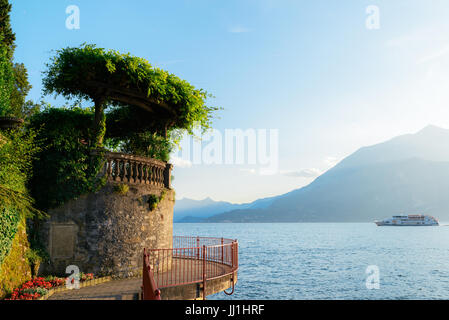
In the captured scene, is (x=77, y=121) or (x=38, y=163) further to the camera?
(x=77, y=121)

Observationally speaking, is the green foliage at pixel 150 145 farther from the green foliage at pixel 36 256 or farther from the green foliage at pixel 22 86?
the green foliage at pixel 22 86

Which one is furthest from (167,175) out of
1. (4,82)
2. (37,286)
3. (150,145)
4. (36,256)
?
(4,82)

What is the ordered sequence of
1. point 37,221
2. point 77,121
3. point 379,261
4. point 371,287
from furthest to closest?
point 379,261, point 371,287, point 77,121, point 37,221

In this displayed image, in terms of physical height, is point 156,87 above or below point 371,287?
above

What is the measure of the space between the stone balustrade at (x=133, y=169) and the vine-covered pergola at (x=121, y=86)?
1.09 meters

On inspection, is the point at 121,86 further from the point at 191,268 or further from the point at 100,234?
the point at 191,268

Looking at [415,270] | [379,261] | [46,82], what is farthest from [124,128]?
[379,261]

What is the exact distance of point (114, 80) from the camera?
15.2m

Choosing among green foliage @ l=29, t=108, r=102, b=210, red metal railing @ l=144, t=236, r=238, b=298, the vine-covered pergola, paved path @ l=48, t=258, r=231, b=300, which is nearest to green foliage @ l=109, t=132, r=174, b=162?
the vine-covered pergola

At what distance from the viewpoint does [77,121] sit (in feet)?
65.1

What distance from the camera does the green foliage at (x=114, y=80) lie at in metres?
14.5
